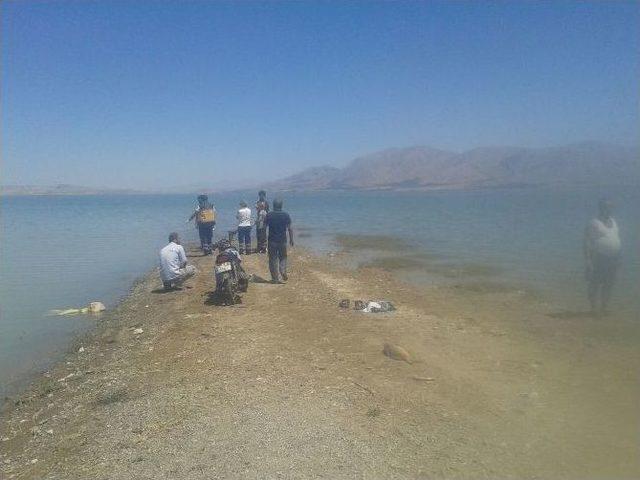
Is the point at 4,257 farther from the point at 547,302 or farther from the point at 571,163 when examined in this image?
the point at 571,163

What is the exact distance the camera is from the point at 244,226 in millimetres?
19047

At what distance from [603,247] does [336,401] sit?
6.96 m

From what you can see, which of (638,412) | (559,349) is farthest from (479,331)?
(638,412)

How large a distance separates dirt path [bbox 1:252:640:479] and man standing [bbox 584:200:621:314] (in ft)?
3.37

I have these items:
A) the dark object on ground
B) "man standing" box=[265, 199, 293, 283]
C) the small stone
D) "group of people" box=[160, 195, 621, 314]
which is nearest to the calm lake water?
the small stone

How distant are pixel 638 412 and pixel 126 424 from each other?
6177 millimetres

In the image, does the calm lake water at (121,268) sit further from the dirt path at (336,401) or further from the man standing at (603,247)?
the dirt path at (336,401)

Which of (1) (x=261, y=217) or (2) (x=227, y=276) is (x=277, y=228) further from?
(1) (x=261, y=217)

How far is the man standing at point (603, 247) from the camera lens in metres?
9.76

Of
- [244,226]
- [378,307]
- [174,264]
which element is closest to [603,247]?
[378,307]

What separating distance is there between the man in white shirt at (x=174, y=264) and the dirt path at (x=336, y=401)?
3.19 m

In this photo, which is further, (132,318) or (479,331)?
(132,318)

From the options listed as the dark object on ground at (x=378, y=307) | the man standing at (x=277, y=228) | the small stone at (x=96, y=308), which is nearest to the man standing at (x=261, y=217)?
the man standing at (x=277, y=228)

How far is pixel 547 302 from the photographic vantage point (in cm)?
1223
